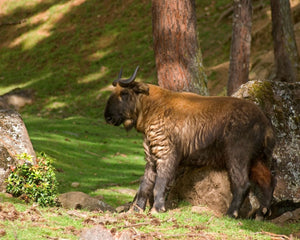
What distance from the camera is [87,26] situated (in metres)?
40.8

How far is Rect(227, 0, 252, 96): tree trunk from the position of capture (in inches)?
739

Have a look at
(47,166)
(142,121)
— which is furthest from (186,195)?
(47,166)

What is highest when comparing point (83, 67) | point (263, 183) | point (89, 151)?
point (263, 183)

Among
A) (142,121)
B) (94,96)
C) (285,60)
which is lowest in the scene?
(94,96)

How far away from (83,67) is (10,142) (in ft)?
85.0

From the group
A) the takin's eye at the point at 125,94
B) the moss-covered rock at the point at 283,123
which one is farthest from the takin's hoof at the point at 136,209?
the moss-covered rock at the point at 283,123

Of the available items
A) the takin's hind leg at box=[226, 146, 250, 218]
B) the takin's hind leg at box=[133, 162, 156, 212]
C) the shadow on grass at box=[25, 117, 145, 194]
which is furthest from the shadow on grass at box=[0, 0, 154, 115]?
the takin's hind leg at box=[226, 146, 250, 218]

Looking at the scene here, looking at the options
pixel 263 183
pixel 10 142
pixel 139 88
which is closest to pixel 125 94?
pixel 139 88

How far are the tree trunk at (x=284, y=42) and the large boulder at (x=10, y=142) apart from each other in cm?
1449

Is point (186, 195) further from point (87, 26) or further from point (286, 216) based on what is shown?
point (87, 26)

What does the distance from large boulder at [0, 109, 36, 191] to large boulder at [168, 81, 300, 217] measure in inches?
127

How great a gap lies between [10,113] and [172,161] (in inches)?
161

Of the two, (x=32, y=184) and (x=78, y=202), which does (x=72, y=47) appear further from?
(x=32, y=184)

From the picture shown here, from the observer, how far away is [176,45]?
447 inches
